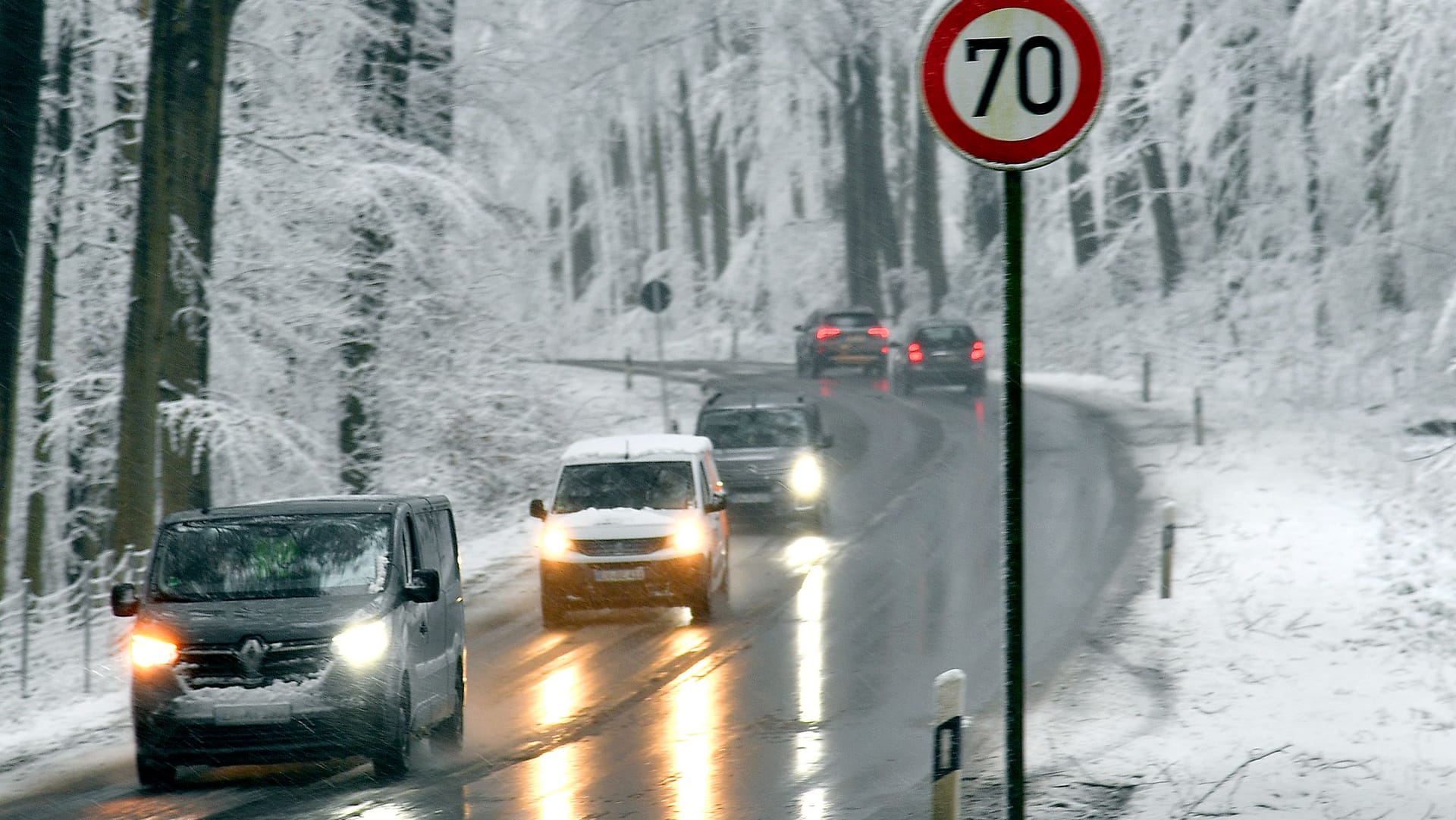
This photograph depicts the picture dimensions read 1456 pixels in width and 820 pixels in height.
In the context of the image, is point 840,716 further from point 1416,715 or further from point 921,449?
point 921,449

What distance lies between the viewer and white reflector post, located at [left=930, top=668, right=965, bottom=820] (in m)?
7.69

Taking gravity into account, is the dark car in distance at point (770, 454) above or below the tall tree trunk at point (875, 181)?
below

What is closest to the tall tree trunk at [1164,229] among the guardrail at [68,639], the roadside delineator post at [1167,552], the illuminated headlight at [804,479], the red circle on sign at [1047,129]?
the illuminated headlight at [804,479]

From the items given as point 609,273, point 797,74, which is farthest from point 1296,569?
point 609,273

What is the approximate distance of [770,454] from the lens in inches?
963

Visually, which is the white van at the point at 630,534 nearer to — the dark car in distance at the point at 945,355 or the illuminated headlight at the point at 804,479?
the illuminated headlight at the point at 804,479

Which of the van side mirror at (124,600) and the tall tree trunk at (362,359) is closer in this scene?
the van side mirror at (124,600)

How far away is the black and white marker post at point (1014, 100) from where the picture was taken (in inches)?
221

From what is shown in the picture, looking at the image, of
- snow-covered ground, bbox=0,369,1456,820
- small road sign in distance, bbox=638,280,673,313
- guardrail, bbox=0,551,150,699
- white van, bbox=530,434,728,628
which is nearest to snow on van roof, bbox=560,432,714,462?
white van, bbox=530,434,728,628

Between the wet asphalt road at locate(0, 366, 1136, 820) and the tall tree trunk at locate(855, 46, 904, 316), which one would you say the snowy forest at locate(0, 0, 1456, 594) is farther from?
the tall tree trunk at locate(855, 46, 904, 316)

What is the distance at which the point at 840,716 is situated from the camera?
13031 millimetres

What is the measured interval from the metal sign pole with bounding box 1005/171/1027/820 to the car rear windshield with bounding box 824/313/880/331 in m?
38.4

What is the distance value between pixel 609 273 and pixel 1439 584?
67.1 m

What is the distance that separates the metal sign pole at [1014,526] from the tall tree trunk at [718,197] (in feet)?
219
